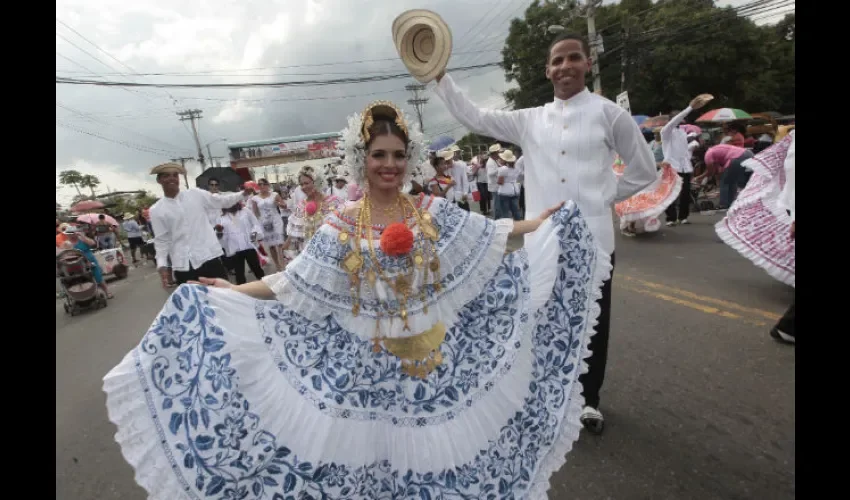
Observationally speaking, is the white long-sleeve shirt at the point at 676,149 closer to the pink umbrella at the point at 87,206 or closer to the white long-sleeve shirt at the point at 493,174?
the white long-sleeve shirt at the point at 493,174

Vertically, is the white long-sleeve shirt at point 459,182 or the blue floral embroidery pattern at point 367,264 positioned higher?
the white long-sleeve shirt at point 459,182

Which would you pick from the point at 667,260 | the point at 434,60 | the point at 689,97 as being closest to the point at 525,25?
the point at 689,97

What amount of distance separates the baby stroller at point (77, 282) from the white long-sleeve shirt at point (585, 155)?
9.19 meters

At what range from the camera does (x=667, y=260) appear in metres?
6.06

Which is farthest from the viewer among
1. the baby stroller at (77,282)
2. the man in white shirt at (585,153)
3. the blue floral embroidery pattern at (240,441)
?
the baby stroller at (77,282)

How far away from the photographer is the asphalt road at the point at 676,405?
2166 mm

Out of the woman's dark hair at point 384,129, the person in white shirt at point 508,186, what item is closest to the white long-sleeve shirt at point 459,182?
the person in white shirt at point 508,186

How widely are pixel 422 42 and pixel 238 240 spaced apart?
6326mm

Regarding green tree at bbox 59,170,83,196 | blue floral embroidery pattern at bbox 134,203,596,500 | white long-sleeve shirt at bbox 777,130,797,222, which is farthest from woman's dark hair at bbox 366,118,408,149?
green tree at bbox 59,170,83,196

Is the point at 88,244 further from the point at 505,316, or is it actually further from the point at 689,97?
the point at 689,97

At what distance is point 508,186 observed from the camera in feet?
33.4

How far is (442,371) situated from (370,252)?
58cm
